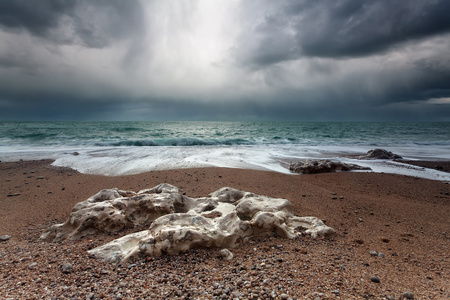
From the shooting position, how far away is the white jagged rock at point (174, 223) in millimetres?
2594

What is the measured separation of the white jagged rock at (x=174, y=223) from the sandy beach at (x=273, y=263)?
→ 4.9 inches

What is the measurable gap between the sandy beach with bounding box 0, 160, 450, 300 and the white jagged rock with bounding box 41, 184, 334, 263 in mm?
124

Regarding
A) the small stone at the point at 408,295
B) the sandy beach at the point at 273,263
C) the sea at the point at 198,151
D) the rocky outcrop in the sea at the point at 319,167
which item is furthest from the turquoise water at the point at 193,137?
the small stone at the point at 408,295

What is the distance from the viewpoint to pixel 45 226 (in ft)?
11.9

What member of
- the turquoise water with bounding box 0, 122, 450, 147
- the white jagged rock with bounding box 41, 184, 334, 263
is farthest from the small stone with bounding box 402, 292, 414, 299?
the turquoise water with bounding box 0, 122, 450, 147

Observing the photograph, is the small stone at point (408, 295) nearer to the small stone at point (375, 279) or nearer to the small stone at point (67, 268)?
the small stone at point (375, 279)

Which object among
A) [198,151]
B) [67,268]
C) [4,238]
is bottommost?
[198,151]

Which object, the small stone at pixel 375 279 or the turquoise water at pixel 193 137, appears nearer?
the small stone at pixel 375 279

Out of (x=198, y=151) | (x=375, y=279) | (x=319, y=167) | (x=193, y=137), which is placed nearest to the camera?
(x=375, y=279)

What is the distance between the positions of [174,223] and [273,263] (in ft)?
4.02

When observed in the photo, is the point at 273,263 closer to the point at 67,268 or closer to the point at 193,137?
the point at 67,268

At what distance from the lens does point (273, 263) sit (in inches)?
96.5

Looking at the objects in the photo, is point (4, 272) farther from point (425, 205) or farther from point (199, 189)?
point (425, 205)

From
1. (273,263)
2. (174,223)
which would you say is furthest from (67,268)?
(273,263)
